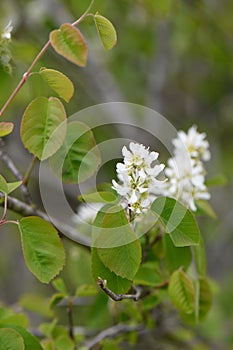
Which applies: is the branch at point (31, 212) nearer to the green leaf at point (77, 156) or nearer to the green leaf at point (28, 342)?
the green leaf at point (77, 156)

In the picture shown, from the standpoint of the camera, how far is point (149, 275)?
1.26 m

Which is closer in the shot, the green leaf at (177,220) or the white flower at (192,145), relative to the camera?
the green leaf at (177,220)

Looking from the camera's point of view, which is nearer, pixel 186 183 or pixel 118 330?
pixel 186 183

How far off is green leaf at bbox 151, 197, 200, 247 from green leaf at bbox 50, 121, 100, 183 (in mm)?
149

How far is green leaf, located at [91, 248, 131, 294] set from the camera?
39.8 inches

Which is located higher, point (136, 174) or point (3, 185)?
point (136, 174)

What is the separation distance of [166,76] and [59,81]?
2486 millimetres

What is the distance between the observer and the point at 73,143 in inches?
43.5

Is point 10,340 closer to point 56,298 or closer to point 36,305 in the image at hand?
point 56,298

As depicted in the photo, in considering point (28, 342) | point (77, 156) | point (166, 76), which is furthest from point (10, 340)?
point (166, 76)

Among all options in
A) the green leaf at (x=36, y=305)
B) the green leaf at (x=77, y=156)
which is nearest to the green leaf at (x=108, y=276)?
the green leaf at (x=77, y=156)

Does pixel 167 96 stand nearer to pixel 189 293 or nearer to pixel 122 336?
pixel 122 336

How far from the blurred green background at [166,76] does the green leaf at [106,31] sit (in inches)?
47.4

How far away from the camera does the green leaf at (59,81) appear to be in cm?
102
